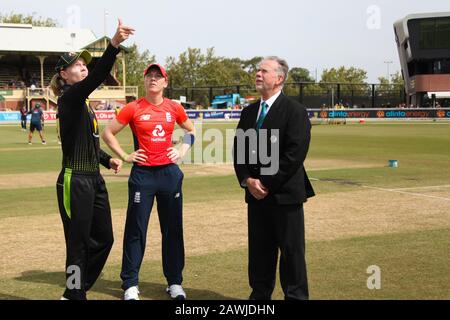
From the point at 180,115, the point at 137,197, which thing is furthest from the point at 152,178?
the point at 180,115

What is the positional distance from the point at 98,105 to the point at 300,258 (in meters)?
67.0

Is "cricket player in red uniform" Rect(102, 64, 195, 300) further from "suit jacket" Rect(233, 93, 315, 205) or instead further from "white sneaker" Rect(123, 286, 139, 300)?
"suit jacket" Rect(233, 93, 315, 205)

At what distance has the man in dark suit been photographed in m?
5.55

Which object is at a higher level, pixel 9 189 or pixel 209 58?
pixel 209 58

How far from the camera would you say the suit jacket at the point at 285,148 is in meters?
5.52

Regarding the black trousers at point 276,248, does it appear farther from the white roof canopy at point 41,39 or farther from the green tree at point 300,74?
the green tree at point 300,74

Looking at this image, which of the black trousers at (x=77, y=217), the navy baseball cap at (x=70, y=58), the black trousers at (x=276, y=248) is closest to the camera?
the black trousers at (x=276, y=248)

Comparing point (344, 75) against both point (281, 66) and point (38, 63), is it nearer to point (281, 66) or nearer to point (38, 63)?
point (38, 63)

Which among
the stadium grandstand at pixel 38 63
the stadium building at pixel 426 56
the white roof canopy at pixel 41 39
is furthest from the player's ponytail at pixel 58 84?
the white roof canopy at pixel 41 39

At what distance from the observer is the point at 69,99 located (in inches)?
220

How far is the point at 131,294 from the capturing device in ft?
20.1

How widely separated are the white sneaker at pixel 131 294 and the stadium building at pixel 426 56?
69.8 m
